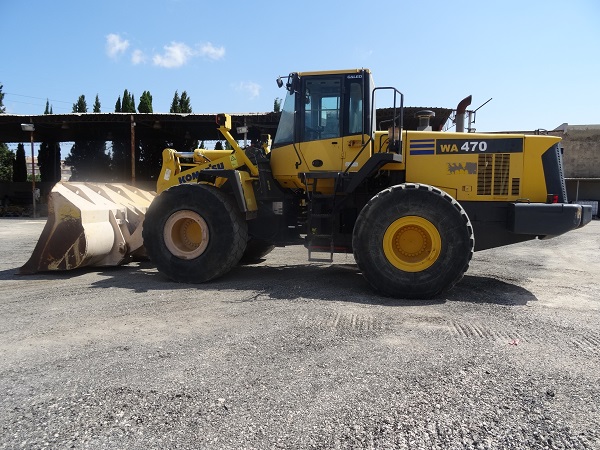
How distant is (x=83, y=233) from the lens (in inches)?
280

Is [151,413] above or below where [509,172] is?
below

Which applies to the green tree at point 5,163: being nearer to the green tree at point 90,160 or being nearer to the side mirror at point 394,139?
the green tree at point 90,160

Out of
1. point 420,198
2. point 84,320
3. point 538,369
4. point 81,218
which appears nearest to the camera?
point 538,369

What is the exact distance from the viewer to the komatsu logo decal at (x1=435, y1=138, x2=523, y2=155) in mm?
6250

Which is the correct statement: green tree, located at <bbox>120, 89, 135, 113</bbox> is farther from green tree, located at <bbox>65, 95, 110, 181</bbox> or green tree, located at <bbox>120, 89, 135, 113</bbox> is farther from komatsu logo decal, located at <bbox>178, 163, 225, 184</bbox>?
komatsu logo decal, located at <bbox>178, 163, 225, 184</bbox>

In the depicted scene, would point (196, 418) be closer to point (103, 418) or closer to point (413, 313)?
point (103, 418)

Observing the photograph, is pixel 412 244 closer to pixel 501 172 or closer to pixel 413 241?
pixel 413 241

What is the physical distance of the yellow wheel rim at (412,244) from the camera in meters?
5.83

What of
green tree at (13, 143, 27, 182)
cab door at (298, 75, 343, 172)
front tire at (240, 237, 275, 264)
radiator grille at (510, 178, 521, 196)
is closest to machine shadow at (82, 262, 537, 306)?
front tire at (240, 237, 275, 264)

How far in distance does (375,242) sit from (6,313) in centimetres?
435

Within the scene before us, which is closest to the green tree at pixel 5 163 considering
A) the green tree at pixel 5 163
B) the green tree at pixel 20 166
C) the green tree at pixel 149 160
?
the green tree at pixel 5 163

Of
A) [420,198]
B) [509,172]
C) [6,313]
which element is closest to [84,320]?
[6,313]

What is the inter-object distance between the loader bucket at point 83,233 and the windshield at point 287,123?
295cm

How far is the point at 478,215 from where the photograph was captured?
633 centimetres
